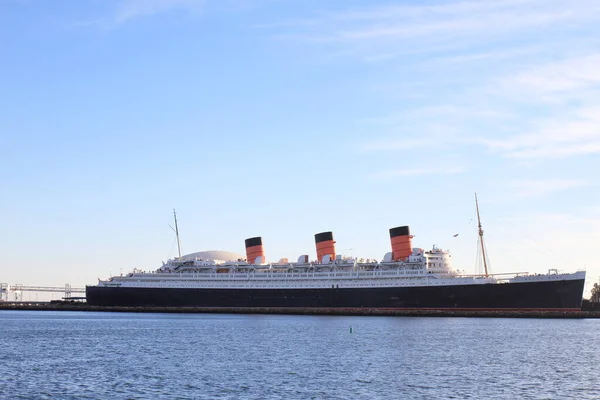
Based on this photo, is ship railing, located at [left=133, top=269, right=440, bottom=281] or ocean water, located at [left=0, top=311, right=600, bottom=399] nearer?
ocean water, located at [left=0, top=311, right=600, bottom=399]

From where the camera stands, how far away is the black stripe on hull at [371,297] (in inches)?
3327

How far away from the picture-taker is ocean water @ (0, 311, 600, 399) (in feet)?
105

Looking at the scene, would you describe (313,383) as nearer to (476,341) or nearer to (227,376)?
(227,376)

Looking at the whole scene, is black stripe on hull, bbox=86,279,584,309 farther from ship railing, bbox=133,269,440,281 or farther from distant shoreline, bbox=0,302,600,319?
ship railing, bbox=133,269,440,281

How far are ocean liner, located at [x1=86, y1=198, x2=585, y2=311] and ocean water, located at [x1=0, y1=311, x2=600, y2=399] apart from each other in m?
18.9

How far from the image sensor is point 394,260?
94.6 metres

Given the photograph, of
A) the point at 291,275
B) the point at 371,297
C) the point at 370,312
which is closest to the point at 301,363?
the point at 370,312

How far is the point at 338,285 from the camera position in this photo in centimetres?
9650

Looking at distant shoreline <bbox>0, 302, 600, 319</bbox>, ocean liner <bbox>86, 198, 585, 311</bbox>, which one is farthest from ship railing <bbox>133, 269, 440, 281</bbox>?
distant shoreline <bbox>0, 302, 600, 319</bbox>

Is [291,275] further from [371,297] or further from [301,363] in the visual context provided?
[301,363]

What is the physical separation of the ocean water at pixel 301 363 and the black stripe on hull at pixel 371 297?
17860mm

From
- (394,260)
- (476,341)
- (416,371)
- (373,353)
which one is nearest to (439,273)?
(394,260)

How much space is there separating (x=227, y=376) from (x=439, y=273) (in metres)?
59.5

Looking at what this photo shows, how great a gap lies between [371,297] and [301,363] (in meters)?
53.0
